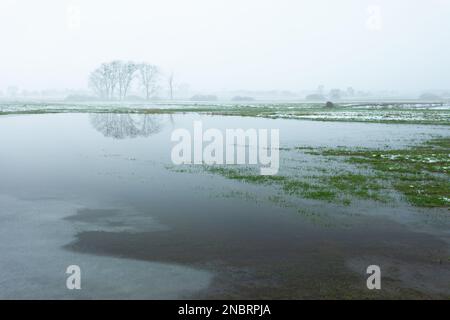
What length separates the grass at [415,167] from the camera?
18.4 meters

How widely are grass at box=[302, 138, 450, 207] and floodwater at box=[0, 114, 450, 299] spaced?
2.02 metres

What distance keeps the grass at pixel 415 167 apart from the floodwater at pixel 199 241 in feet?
6.63

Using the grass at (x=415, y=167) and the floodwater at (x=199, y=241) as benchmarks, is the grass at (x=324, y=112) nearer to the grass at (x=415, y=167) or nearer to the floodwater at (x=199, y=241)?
the grass at (x=415, y=167)

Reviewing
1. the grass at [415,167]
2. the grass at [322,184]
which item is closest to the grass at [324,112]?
the grass at [415,167]

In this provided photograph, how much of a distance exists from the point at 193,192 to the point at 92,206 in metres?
4.79

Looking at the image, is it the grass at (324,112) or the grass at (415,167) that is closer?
the grass at (415,167)

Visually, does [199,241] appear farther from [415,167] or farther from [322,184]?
[415,167]

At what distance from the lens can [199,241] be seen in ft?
42.8

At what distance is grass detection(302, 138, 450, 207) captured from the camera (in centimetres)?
1841

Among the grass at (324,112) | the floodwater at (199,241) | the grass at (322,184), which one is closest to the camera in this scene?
the floodwater at (199,241)

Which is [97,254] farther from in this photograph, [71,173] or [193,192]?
[71,173]

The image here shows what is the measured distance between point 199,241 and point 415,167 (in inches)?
674
